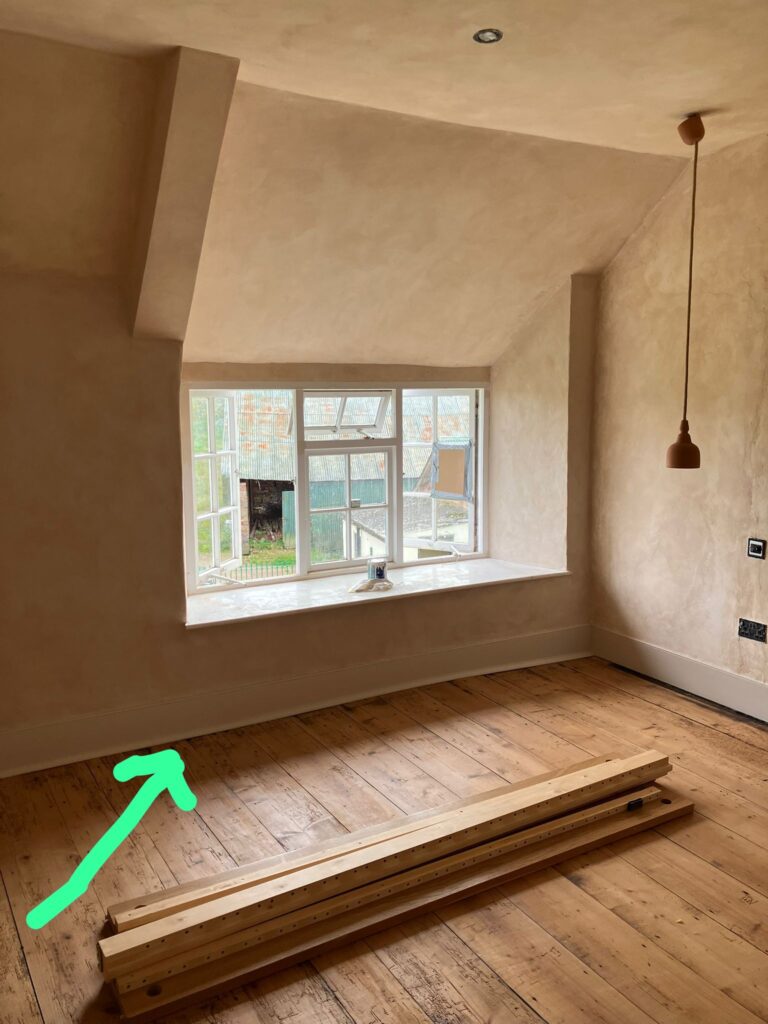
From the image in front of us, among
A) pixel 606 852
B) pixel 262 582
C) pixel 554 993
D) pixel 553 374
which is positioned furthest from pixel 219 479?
pixel 554 993

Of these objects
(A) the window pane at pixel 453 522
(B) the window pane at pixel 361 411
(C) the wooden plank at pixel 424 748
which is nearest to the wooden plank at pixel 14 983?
(C) the wooden plank at pixel 424 748

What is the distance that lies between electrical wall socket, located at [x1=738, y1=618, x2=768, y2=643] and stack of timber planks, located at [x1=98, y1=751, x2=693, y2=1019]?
1058 millimetres

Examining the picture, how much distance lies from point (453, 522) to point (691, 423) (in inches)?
66.3

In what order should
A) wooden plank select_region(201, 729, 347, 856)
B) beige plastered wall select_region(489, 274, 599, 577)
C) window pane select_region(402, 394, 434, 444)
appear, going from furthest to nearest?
window pane select_region(402, 394, 434, 444)
beige plastered wall select_region(489, 274, 599, 577)
wooden plank select_region(201, 729, 347, 856)

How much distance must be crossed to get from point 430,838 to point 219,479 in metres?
2.49

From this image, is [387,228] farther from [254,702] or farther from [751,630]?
[751,630]

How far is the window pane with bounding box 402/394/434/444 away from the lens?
17.3 ft

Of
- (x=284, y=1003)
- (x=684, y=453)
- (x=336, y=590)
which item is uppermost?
(x=684, y=453)

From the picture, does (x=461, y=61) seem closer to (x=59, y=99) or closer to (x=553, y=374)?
(x=59, y=99)

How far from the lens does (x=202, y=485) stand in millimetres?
4605

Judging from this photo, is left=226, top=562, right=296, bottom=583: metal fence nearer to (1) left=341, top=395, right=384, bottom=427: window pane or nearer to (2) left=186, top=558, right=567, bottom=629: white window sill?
(2) left=186, top=558, right=567, bottom=629: white window sill

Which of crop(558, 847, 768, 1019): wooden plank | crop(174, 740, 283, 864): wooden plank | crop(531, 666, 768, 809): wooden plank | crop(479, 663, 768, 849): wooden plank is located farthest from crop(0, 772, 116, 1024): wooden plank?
crop(531, 666, 768, 809): wooden plank

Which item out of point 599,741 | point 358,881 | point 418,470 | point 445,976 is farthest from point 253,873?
point 418,470

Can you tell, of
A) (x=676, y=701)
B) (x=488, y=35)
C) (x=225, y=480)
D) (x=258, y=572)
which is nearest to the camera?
(x=488, y=35)
